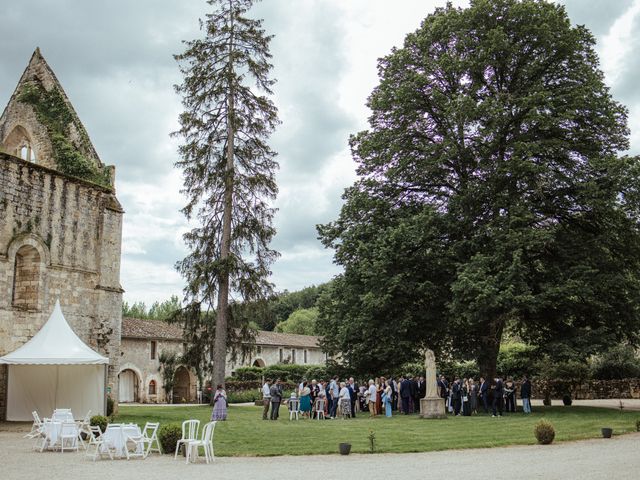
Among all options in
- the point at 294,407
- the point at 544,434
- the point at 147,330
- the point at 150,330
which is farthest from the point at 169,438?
the point at 150,330

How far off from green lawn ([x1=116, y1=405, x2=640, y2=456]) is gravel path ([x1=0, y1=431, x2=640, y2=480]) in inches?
43.3

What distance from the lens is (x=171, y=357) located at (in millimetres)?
42094

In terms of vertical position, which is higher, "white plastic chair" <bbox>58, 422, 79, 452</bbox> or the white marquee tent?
the white marquee tent


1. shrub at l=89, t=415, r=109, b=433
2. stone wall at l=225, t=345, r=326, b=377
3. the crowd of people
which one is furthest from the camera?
stone wall at l=225, t=345, r=326, b=377

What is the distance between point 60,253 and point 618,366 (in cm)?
3026

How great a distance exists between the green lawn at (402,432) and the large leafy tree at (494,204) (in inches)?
136

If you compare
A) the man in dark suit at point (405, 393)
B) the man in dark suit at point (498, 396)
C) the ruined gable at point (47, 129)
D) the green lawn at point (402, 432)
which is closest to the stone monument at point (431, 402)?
the green lawn at point (402, 432)

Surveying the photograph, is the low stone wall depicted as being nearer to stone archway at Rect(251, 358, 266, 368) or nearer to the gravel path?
the gravel path

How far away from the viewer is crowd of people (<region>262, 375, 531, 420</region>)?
23.6 meters

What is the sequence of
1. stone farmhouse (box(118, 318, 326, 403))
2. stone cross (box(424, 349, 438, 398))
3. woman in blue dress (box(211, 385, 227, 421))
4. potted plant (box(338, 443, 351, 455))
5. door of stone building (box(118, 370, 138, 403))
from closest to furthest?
potted plant (box(338, 443, 351, 455)) < woman in blue dress (box(211, 385, 227, 421)) < stone cross (box(424, 349, 438, 398)) < stone farmhouse (box(118, 318, 326, 403)) < door of stone building (box(118, 370, 138, 403))

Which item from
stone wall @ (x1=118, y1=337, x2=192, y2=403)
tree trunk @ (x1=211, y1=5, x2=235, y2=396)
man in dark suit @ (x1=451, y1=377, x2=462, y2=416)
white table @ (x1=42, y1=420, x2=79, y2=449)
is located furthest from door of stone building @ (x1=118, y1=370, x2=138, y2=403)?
white table @ (x1=42, y1=420, x2=79, y2=449)

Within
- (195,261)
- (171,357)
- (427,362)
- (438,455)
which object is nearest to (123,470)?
(438,455)

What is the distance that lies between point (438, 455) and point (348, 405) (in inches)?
449

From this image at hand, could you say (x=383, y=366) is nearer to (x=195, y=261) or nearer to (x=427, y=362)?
(x=427, y=362)
